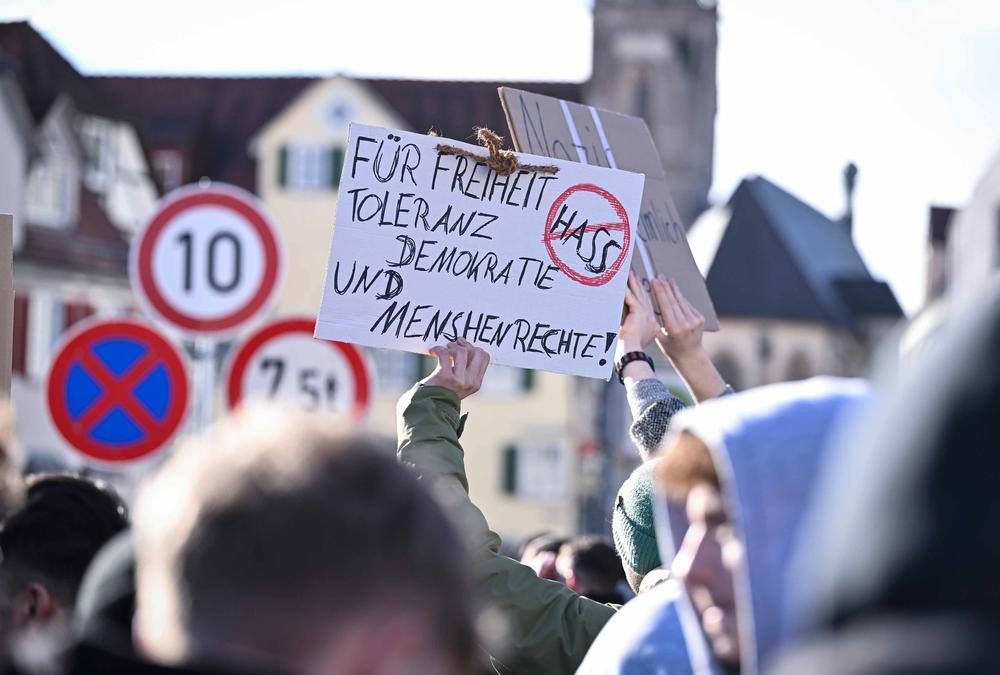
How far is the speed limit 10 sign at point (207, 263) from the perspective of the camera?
776 cm

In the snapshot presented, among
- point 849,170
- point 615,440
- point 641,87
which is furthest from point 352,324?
point 849,170

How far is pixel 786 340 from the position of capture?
67312mm

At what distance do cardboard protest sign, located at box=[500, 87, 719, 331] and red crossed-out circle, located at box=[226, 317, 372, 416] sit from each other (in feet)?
9.13

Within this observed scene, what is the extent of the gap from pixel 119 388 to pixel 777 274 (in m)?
62.1

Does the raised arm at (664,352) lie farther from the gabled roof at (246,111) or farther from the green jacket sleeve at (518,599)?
the gabled roof at (246,111)

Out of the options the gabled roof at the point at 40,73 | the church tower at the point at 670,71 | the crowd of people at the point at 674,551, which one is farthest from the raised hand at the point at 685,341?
the church tower at the point at 670,71

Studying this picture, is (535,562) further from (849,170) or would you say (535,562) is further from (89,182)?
(849,170)

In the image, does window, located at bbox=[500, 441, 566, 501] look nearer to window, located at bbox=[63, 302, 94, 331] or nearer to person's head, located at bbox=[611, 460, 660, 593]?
window, located at bbox=[63, 302, 94, 331]

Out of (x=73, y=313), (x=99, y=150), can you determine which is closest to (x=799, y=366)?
(x=99, y=150)

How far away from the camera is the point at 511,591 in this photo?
3.31 m

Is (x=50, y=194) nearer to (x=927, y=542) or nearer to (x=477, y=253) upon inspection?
(x=477, y=253)

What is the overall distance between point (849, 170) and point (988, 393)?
89059 millimetres

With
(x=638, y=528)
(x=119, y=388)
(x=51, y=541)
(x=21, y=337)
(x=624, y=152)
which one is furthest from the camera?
(x=21, y=337)

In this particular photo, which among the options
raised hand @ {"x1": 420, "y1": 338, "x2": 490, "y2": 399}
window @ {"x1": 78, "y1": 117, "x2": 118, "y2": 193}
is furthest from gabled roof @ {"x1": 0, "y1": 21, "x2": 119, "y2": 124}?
raised hand @ {"x1": 420, "y1": 338, "x2": 490, "y2": 399}
